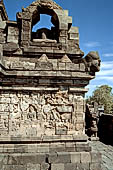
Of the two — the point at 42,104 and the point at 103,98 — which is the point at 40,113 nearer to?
the point at 42,104

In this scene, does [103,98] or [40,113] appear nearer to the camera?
[40,113]

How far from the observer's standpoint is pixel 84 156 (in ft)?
14.5

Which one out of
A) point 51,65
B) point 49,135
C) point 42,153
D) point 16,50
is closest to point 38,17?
point 16,50

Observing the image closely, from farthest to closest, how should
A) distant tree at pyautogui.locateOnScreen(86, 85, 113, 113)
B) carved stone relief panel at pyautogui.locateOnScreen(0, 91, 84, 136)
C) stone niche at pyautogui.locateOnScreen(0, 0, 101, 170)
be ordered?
distant tree at pyautogui.locateOnScreen(86, 85, 113, 113) → carved stone relief panel at pyautogui.locateOnScreen(0, 91, 84, 136) → stone niche at pyautogui.locateOnScreen(0, 0, 101, 170)

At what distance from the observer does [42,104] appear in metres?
4.79

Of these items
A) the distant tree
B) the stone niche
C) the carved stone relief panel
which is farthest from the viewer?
the distant tree

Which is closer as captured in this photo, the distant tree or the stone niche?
the stone niche

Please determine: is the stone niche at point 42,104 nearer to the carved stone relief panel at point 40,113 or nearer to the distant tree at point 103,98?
the carved stone relief panel at point 40,113

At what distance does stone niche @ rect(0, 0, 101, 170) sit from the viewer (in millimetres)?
4352

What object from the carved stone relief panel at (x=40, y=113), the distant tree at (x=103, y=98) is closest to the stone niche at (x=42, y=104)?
the carved stone relief panel at (x=40, y=113)

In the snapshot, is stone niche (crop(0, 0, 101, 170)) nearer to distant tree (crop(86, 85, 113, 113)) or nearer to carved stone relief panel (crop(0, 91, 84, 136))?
carved stone relief panel (crop(0, 91, 84, 136))

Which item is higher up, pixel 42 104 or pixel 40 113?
pixel 42 104

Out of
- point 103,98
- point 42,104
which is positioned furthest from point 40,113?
point 103,98

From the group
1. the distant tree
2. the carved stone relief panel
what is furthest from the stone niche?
the distant tree
